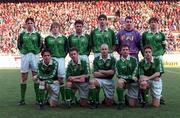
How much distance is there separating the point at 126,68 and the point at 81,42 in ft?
3.47

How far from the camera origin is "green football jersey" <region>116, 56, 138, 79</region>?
325 inches

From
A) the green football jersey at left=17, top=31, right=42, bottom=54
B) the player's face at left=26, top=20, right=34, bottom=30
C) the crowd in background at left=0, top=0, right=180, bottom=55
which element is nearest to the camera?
the player's face at left=26, top=20, right=34, bottom=30

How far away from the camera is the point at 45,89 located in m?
8.26

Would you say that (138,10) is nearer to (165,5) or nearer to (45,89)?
(165,5)

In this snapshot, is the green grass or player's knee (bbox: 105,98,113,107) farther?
player's knee (bbox: 105,98,113,107)

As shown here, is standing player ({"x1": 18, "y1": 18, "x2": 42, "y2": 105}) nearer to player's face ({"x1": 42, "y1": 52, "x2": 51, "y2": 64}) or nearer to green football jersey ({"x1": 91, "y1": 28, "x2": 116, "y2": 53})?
player's face ({"x1": 42, "y1": 52, "x2": 51, "y2": 64})

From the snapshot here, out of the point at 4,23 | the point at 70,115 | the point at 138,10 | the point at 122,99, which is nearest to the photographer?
the point at 70,115

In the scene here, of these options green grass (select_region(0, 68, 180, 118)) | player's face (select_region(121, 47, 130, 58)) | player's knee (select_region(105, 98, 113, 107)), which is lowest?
green grass (select_region(0, 68, 180, 118))

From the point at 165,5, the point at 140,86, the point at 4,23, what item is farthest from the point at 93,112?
the point at 165,5

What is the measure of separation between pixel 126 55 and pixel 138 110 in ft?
3.36

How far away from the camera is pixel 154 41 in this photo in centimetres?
912

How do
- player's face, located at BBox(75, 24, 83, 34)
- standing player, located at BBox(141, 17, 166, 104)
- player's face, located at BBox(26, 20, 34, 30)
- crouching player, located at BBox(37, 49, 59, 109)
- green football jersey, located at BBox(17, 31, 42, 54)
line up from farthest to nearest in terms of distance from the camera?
standing player, located at BBox(141, 17, 166, 104) → green football jersey, located at BBox(17, 31, 42, 54) → player's face, located at BBox(26, 20, 34, 30) → player's face, located at BBox(75, 24, 83, 34) → crouching player, located at BBox(37, 49, 59, 109)

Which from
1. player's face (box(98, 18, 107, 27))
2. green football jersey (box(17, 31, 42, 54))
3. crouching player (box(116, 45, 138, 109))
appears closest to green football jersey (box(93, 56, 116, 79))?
crouching player (box(116, 45, 138, 109))

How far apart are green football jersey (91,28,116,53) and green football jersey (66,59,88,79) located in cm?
66
